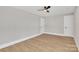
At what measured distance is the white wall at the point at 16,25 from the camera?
2176mm

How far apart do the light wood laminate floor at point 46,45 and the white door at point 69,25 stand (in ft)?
0.40

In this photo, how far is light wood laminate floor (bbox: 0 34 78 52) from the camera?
189cm

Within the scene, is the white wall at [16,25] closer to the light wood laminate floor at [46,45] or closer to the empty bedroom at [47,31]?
the empty bedroom at [47,31]

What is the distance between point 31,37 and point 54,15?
0.74m

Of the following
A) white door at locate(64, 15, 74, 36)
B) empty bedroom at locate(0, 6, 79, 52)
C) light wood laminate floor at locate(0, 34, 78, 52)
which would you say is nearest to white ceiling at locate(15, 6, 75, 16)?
empty bedroom at locate(0, 6, 79, 52)

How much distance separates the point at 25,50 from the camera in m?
1.93

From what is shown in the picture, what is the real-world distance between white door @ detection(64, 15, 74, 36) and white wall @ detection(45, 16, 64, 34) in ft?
0.26

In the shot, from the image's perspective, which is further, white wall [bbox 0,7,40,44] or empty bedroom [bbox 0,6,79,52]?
white wall [bbox 0,7,40,44]

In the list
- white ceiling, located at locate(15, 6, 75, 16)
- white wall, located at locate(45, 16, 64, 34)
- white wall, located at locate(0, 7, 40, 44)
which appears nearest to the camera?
white ceiling, located at locate(15, 6, 75, 16)

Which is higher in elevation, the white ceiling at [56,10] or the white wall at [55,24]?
the white ceiling at [56,10]

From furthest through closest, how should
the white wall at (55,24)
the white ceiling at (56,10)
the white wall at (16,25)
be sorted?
the white wall at (16,25) < the white wall at (55,24) < the white ceiling at (56,10)

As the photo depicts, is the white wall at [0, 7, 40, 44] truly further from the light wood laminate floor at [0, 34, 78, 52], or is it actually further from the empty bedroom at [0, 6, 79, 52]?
the light wood laminate floor at [0, 34, 78, 52]

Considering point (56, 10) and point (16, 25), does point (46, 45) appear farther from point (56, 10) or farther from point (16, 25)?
point (16, 25)

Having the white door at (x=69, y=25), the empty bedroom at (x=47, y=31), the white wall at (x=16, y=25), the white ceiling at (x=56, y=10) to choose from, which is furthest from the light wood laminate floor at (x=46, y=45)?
the white ceiling at (x=56, y=10)
